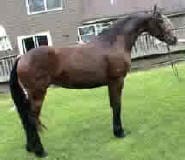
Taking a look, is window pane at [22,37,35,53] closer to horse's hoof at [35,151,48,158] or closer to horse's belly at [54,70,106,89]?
horse's belly at [54,70,106,89]

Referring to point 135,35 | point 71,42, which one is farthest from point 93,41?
point 71,42

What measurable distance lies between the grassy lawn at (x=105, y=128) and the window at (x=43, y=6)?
57.6ft

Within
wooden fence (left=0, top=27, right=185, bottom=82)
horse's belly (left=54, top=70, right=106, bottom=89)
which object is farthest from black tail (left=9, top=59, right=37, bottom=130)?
wooden fence (left=0, top=27, right=185, bottom=82)

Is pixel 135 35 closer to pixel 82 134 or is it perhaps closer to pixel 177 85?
pixel 82 134

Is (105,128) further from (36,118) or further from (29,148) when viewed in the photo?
(36,118)

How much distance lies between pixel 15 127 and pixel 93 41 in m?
2.91

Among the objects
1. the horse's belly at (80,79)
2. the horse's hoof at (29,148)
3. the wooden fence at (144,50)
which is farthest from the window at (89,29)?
the horse's hoof at (29,148)

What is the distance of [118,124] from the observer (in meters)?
10.2

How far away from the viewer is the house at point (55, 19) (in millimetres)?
31828

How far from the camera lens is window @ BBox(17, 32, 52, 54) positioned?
3192cm

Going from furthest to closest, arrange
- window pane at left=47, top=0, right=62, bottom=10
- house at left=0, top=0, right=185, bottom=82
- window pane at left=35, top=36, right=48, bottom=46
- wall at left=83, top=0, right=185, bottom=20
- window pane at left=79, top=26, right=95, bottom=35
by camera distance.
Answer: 1. window pane at left=79, top=26, right=95, bottom=35
2. wall at left=83, top=0, right=185, bottom=20
3. window pane at left=47, top=0, right=62, bottom=10
4. window pane at left=35, top=36, right=48, bottom=46
5. house at left=0, top=0, right=185, bottom=82

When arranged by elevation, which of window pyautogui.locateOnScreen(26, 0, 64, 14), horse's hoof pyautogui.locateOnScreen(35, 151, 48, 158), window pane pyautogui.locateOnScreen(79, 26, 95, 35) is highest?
horse's hoof pyautogui.locateOnScreen(35, 151, 48, 158)

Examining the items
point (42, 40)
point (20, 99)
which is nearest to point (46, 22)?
point (42, 40)

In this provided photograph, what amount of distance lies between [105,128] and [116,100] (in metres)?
0.99
